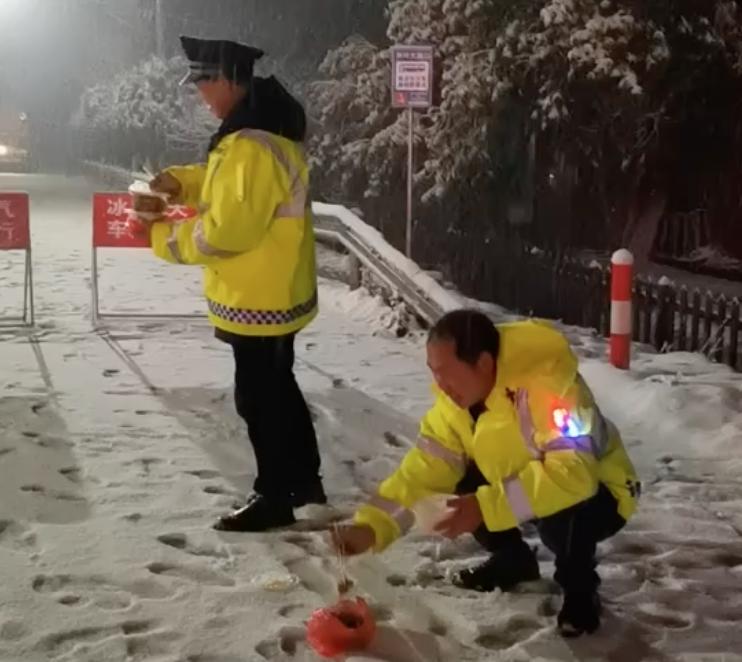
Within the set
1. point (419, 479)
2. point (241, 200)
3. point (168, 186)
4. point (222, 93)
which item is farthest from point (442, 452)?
point (168, 186)

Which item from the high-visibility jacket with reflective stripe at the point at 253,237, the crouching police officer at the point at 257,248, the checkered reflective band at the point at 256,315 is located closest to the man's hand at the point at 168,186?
the crouching police officer at the point at 257,248

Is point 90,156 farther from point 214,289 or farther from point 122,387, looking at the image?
point 214,289

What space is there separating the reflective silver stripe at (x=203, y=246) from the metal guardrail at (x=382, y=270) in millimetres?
4760

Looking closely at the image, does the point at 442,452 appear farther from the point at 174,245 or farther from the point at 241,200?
the point at 174,245

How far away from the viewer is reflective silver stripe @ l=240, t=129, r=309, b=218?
4410 millimetres

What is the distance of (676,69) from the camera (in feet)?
45.1

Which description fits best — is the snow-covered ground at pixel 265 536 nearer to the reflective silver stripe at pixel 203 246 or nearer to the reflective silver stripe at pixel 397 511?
the reflective silver stripe at pixel 397 511

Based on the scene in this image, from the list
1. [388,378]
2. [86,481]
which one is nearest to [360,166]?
[388,378]

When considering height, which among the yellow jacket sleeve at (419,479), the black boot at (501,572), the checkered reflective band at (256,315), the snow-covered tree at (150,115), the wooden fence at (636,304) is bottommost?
the black boot at (501,572)

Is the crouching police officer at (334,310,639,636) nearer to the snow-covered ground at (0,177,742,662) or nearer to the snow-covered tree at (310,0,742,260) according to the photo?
the snow-covered ground at (0,177,742,662)

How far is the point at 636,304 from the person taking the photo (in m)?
9.85

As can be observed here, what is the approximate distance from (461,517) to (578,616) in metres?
0.86

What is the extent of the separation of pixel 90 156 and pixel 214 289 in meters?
42.6

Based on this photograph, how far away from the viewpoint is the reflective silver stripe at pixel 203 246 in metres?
4.46
